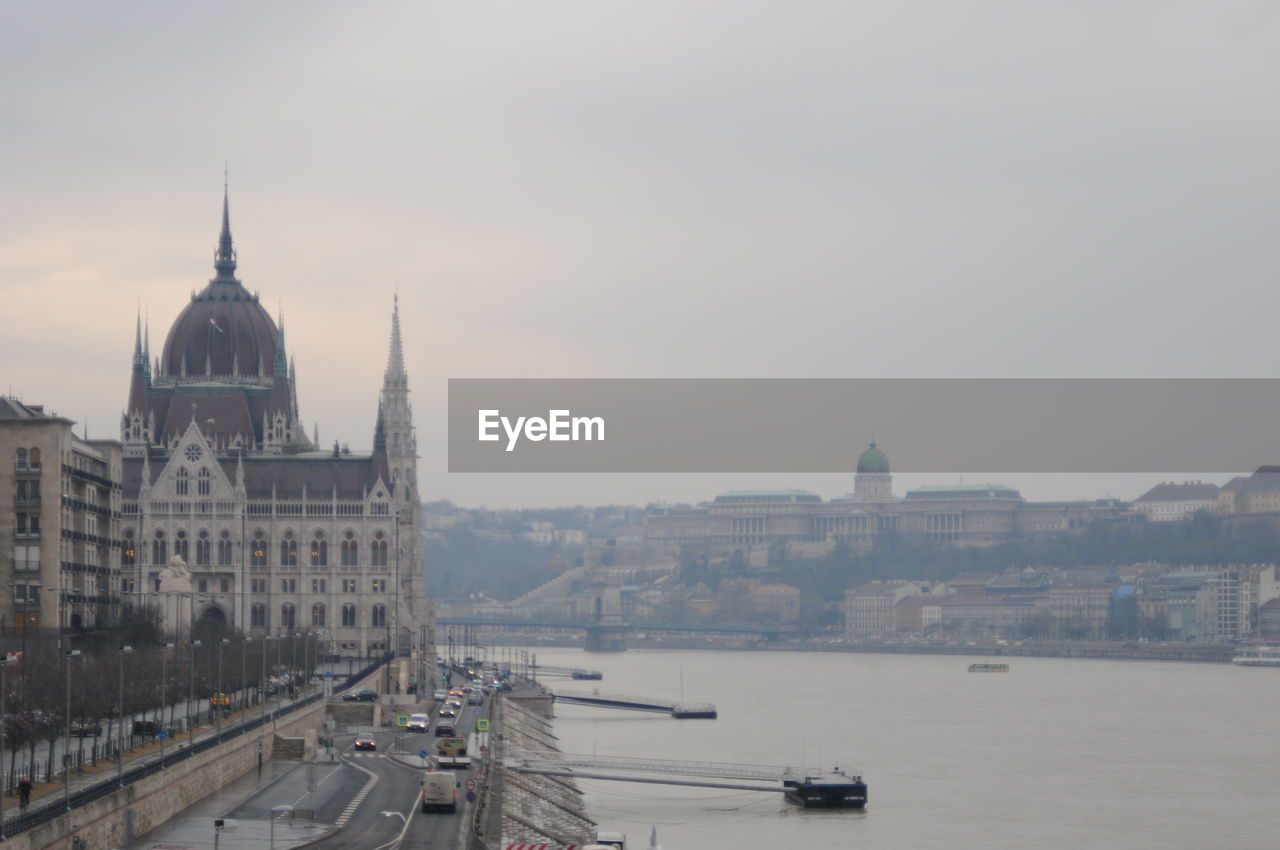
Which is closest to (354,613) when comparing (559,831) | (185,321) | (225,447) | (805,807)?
(225,447)

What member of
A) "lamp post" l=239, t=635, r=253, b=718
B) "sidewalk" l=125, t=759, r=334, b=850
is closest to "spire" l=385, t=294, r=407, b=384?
"lamp post" l=239, t=635, r=253, b=718

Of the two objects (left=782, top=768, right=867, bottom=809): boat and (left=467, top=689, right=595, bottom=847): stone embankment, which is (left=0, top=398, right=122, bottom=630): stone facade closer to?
(left=467, top=689, right=595, bottom=847): stone embankment

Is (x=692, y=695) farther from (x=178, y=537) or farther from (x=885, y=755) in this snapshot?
(x=885, y=755)

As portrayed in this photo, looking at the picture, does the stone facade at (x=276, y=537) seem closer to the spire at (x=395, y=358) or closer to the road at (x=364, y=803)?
the spire at (x=395, y=358)

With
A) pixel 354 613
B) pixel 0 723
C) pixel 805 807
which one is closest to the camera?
pixel 0 723

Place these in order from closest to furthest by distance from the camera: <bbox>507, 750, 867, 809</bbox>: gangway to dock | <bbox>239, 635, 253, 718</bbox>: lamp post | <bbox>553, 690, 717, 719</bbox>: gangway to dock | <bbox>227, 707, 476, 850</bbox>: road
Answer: <bbox>227, 707, 476, 850</bbox>: road < <bbox>507, 750, 867, 809</bbox>: gangway to dock < <bbox>239, 635, 253, 718</bbox>: lamp post < <bbox>553, 690, 717, 719</bbox>: gangway to dock

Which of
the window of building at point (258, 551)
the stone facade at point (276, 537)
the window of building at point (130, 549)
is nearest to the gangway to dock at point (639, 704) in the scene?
the stone facade at point (276, 537)

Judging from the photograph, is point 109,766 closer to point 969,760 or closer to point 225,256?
point 969,760
